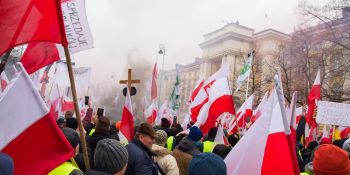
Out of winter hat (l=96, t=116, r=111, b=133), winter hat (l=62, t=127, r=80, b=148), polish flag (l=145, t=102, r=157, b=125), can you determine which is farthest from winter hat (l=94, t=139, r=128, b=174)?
polish flag (l=145, t=102, r=157, b=125)

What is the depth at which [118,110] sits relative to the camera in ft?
131

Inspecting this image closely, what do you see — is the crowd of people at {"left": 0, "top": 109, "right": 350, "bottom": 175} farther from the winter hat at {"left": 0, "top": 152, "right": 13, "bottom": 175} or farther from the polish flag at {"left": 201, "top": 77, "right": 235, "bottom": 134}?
the polish flag at {"left": 201, "top": 77, "right": 235, "bottom": 134}

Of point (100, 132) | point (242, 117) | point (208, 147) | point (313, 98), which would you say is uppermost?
point (313, 98)

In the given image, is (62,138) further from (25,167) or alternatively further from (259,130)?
(259,130)

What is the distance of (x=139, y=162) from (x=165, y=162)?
0.43 meters

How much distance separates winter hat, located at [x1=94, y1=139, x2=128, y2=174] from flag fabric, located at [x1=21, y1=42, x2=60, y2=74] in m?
1.95

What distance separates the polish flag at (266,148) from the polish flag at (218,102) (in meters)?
4.12

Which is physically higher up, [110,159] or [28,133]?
[28,133]

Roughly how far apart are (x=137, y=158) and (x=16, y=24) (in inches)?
64.9

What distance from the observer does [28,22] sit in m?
3.45

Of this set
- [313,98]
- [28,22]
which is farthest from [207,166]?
[313,98]

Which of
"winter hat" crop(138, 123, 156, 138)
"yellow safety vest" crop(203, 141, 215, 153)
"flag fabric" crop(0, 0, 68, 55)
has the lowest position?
"yellow safety vest" crop(203, 141, 215, 153)

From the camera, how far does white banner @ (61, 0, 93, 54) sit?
547 centimetres

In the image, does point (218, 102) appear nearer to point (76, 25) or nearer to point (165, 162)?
point (76, 25)
